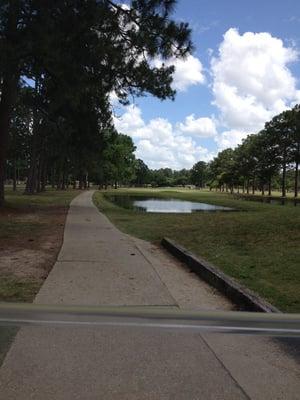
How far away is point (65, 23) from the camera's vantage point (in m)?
16.0

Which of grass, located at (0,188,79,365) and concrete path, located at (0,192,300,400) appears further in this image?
grass, located at (0,188,79,365)

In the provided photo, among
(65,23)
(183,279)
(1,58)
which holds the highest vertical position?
(65,23)

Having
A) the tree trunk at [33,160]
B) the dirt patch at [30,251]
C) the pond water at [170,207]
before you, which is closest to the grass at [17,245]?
the dirt patch at [30,251]

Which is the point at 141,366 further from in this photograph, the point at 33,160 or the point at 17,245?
the point at 33,160

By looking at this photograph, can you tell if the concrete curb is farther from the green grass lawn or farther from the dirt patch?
the dirt patch

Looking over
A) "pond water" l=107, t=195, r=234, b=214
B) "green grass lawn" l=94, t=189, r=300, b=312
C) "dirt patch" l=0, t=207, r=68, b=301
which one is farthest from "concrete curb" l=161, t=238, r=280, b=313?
"pond water" l=107, t=195, r=234, b=214

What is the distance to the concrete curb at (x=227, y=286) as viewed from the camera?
6391 mm

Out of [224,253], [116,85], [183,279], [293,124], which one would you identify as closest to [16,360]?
[183,279]

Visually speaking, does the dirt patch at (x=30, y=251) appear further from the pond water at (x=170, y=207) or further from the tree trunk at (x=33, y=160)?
the tree trunk at (x=33, y=160)

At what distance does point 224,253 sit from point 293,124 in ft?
195

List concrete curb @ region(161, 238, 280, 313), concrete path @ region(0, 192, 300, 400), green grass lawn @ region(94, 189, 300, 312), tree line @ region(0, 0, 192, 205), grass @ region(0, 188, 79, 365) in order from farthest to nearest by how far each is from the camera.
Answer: tree line @ region(0, 0, 192, 205)
green grass lawn @ region(94, 189, 300, 312)
grass @ region(0, 188, 79, 365)
concrete curb @ region(161, 238, 280, 313)
concrete path @ region(0, 192, 300, 400)

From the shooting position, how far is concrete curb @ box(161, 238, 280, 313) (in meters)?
6.39

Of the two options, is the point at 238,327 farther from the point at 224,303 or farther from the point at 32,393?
the point at 224,303

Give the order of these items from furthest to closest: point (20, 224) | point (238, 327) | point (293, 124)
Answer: point (293, 124) → point (20, 224) → point (238, 327)
